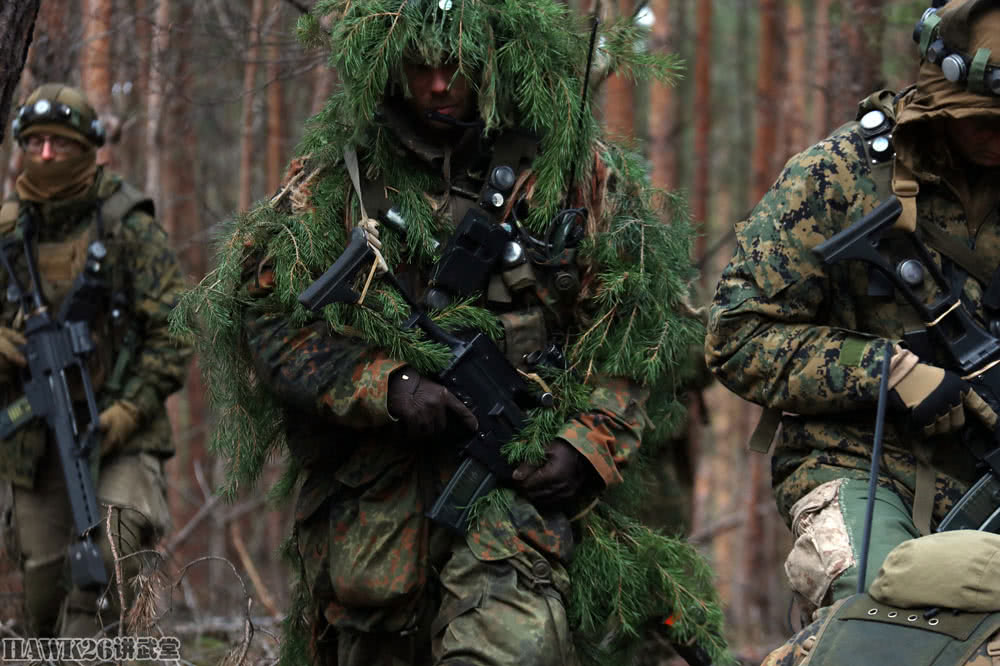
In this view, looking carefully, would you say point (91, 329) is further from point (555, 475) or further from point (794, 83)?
point (794, 83)

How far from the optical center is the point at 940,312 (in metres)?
4.07

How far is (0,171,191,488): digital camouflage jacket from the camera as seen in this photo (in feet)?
21.2

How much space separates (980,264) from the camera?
163 inches

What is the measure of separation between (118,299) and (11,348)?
1.74 ft

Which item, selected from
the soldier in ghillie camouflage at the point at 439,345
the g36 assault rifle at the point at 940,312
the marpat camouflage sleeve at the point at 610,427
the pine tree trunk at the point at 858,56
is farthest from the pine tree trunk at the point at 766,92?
the g36 assault rifle at the point at 940,312

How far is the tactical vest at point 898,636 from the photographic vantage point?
8.57 ft

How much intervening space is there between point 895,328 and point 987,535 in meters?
1.56

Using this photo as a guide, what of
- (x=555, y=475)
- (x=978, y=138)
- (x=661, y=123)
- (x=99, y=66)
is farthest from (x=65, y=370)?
(x=661, y=123)

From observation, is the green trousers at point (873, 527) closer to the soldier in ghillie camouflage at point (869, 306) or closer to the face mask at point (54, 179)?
the soldier in ghillie camouflage at point (869, 306)

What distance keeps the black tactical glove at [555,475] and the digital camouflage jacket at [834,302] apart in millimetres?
548

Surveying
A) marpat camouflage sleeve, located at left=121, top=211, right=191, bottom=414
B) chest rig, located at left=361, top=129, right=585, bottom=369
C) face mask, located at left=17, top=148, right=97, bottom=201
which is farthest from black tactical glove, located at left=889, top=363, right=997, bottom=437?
face mask, located at left=17, top=148, right=97, bottom=201

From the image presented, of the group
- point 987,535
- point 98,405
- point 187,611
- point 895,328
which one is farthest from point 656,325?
point 187,611

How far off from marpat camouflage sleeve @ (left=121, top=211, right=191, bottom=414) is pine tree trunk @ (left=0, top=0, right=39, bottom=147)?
82.4 inches

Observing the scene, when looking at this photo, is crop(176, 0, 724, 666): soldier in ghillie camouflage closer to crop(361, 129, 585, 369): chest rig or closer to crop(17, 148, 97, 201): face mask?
crop(361, 129, 585, 369): chest rig
